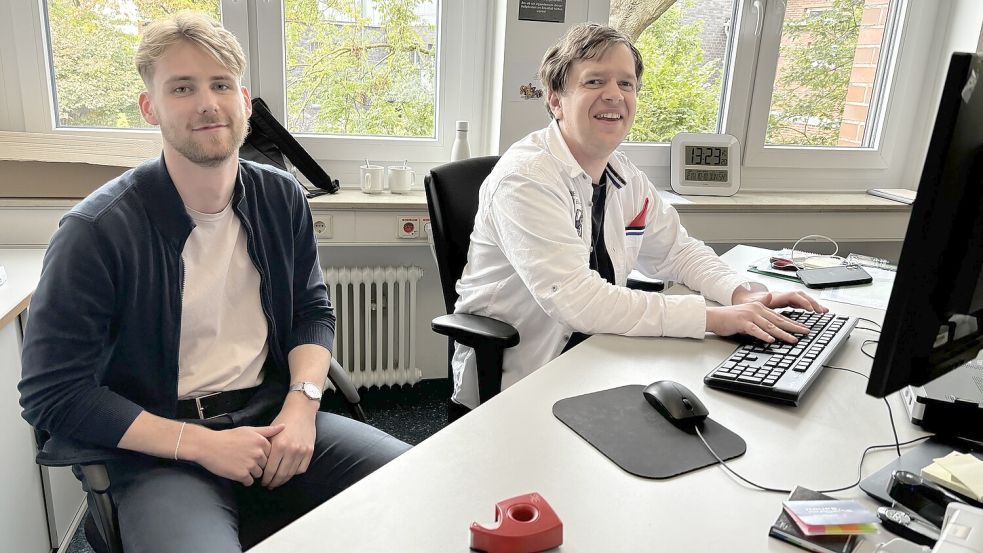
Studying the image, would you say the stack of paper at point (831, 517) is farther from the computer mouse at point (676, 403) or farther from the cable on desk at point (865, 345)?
the cable on desk at point (865, 345)

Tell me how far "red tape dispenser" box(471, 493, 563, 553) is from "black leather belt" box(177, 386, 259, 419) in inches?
28.8

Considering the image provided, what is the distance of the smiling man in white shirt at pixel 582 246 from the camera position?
1.38 m

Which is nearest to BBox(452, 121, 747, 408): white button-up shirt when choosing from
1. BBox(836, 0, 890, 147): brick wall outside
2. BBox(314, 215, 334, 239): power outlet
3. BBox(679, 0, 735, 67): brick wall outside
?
BBox(314, 215, 334, 239): power outlet

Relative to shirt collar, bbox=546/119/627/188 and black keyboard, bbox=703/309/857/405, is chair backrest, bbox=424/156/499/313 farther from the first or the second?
black keyboard, bbox=703/309/857/405

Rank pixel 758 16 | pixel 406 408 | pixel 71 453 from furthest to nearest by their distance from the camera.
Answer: pixel 758 16 → pixel 406 408 → pixel 71 453

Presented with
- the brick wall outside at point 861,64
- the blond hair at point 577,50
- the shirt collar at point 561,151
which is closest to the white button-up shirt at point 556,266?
the shirt collar at point 561,151

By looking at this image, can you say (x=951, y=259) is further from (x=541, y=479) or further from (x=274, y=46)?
(x=274, y=46)

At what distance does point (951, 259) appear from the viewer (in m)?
0.75

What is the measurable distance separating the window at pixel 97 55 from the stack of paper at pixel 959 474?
235 centimetres

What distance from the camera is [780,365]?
1.20 meters

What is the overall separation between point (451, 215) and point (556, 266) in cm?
35

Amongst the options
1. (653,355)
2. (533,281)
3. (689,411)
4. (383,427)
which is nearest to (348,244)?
(383,427)

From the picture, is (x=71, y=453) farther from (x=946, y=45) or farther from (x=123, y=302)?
(x=946, y=45)

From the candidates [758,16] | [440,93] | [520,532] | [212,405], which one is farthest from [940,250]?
[758,16]
